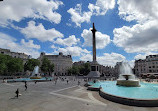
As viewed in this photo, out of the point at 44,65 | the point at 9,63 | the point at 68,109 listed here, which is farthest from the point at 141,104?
the point at 44,65

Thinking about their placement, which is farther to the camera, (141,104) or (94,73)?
(94,73)

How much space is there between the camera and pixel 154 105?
10.8 metres

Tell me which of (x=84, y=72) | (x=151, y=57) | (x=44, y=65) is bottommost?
(x=84, y=72)

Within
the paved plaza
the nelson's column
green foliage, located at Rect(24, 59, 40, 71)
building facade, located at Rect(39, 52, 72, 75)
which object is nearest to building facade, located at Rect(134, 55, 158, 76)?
the nelson's column

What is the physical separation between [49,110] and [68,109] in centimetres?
181

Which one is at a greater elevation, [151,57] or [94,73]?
[151,57]

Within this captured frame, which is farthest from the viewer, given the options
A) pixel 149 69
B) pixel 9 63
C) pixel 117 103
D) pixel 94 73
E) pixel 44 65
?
pixel 149 69

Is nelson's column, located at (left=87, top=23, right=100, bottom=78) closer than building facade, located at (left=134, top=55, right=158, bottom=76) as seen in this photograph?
Yes

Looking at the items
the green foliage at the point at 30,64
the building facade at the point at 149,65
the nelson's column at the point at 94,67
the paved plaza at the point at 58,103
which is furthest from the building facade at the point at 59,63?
the paved plaza at the point at 58,103

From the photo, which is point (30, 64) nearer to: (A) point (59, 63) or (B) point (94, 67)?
(A) point (59, 63)

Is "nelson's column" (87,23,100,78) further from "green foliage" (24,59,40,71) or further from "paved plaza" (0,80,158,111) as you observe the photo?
"paved plaza" (0,80,158,111)

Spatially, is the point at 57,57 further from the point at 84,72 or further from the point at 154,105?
the point at 154,105

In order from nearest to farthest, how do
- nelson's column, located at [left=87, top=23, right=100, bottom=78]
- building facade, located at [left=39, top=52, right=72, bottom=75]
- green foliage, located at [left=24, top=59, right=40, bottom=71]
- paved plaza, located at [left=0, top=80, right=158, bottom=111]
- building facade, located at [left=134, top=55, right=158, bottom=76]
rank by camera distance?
paved plaza, located at [left=0, top=80, right=158, bottom=111] < nelson's column, located at [left=87, top=23, right=100, bottom=78] < green foliage, located at [left=24, top=59, right=40, bottom=71] < building facade, located at [left=134, top=55, right=158, bottom=76] < building facade, located at [left=39, top=52, right=72, bottom=75]

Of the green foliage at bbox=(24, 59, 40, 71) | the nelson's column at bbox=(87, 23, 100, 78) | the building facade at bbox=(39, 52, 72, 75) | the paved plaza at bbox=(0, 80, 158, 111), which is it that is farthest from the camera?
the building facade at bbox=(39, 52, 72, 75)
